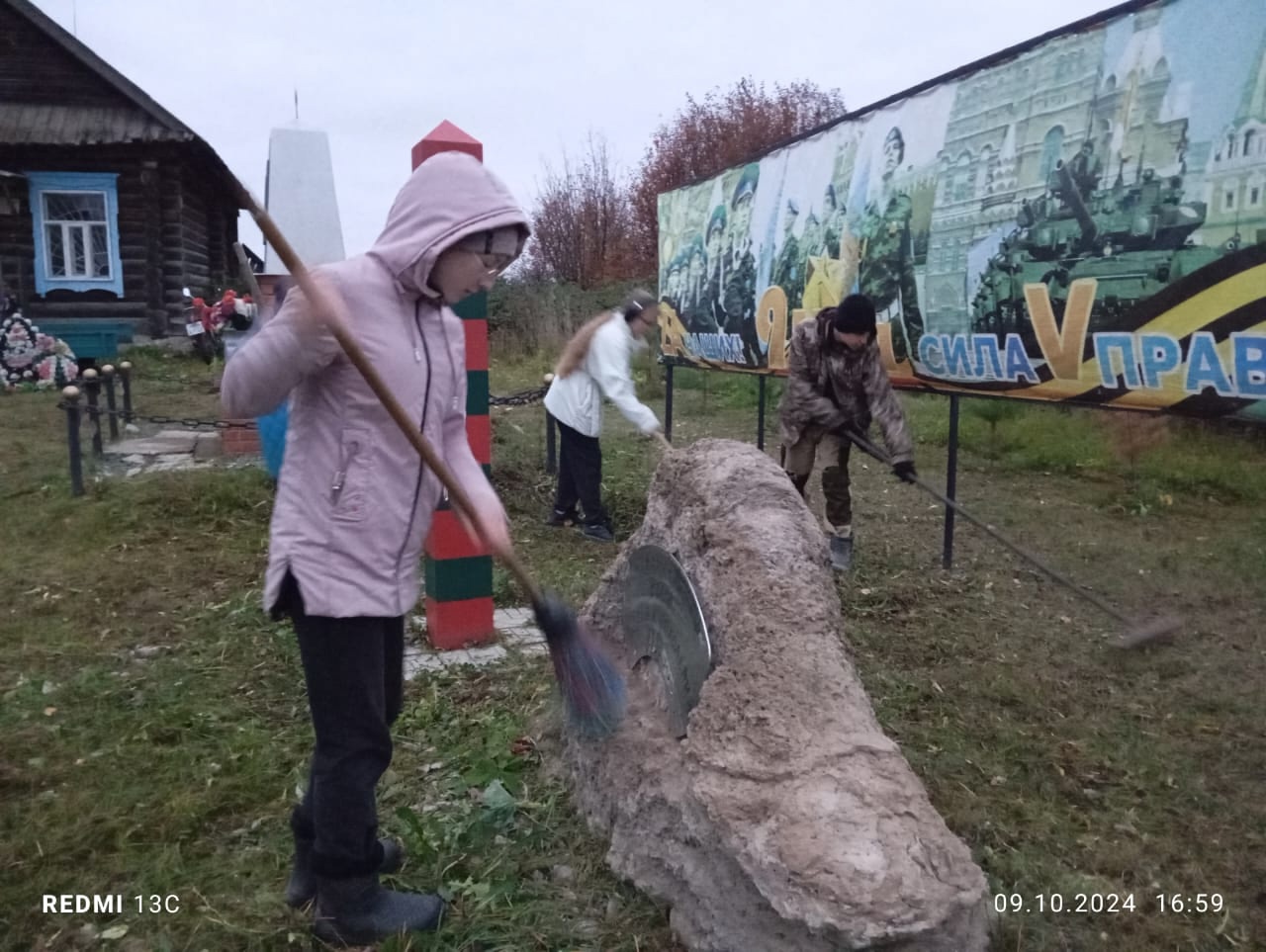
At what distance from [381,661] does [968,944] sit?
4.36ft

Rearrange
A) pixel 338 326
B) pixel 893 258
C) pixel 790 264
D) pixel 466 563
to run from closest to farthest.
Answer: pixel 338 326 → pixel 466 563 → pixel 893 258 → pixel 790 264

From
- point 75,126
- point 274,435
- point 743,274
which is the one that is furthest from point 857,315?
point 75,126

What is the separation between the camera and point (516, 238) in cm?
211

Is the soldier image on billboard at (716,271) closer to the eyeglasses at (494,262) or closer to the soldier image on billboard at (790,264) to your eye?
the soldier image on billboard at (790,264)

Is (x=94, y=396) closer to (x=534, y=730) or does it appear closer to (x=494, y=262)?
(x=534, y=730)

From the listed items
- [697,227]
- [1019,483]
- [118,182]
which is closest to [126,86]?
[118,182]

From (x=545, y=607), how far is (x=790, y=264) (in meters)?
4.68

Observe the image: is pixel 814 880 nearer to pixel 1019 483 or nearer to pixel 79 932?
pixel 79 932

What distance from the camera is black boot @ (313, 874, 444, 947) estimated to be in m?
2.24

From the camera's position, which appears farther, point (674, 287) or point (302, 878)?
point (674, 287)

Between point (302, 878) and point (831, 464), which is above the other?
point (831, 464)

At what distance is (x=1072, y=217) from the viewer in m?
4.20

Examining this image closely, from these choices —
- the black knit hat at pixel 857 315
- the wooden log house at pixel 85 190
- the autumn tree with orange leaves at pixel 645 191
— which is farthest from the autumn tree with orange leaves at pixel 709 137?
the black knit hat at pixel 857 315

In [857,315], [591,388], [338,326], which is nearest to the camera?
[338,326]
